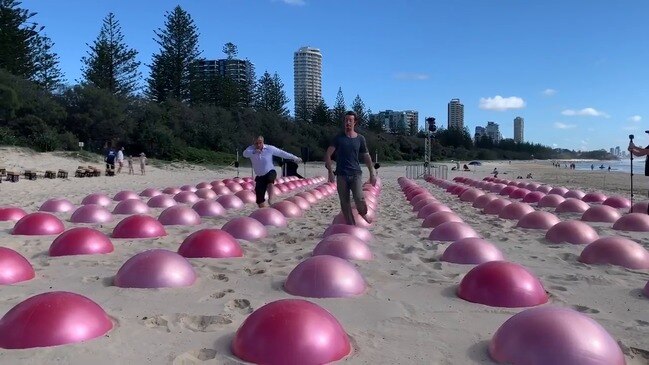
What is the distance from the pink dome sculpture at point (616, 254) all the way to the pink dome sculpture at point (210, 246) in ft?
11.8

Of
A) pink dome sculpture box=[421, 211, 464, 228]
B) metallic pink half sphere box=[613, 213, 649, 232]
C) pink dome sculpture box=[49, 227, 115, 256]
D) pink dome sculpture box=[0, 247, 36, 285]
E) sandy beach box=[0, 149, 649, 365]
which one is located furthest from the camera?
pink dome sculpture box=[421, 211, 464, 228]

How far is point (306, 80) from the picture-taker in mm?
113250

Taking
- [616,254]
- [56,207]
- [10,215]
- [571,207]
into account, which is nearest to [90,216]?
[10,215]

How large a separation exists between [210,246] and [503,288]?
119 inches

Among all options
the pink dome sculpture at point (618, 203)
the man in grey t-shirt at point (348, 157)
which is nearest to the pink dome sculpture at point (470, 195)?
the pink dome sculpture at point (618, 203)

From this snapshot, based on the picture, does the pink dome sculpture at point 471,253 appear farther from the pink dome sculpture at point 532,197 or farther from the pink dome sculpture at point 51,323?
the pink dome sculpture at point 532,197

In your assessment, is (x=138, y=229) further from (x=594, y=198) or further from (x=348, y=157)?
(x=594, y=198)

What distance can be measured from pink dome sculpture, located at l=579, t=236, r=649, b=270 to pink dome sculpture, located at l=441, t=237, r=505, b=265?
34.3 inches

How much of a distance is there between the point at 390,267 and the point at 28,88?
3618cm

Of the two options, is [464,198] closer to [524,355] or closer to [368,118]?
[524,355]

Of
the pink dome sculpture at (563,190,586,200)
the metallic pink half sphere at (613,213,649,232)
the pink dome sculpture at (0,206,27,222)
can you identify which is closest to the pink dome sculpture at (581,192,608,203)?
the pink dome sculpture at (563,190,586,200)

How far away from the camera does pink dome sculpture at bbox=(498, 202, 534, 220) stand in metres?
9.52

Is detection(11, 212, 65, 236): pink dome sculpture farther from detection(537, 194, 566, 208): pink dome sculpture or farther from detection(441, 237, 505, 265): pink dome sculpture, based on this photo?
detection(537, 194, 566, 208): pink dome sculpture

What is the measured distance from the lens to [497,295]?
4059 mm
